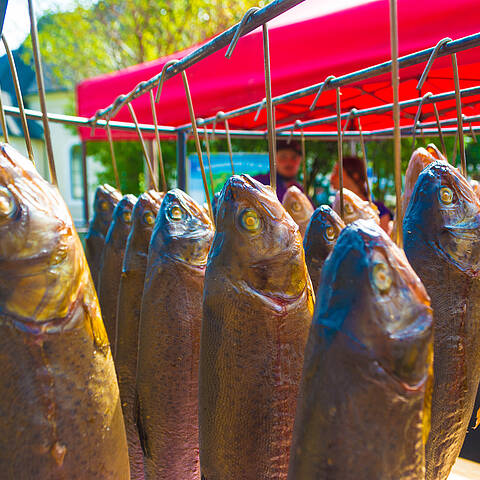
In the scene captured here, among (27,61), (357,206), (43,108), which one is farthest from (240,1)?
(43,108)

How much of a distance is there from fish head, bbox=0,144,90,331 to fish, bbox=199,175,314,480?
1.12ft

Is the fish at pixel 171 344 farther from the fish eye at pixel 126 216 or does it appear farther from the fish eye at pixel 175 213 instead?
the fish eye at pixel 126 216

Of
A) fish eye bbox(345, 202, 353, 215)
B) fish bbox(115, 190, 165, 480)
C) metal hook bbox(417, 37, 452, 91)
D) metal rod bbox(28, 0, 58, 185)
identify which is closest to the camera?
metal rod bbox(28, 0, 58, 185)

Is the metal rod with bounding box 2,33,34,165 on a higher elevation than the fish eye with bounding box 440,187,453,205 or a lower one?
higher

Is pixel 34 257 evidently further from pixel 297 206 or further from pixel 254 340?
pixel 297 206

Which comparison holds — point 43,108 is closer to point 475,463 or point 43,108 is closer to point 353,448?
point 353,448

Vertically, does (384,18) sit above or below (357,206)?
above

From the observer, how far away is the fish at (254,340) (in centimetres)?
106

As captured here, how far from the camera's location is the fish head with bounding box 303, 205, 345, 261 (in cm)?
145

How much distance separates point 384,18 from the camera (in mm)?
2699

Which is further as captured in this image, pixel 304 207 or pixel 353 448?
pixel 304 207

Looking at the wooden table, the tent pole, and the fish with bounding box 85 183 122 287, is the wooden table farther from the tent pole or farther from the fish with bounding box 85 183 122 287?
the tent pole

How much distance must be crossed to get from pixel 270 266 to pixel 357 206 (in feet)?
3.51

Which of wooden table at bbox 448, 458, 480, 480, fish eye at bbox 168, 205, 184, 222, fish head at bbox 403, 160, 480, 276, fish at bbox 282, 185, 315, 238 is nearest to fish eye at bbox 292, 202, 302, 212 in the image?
fish at bbox 282, 185, 315, 238
